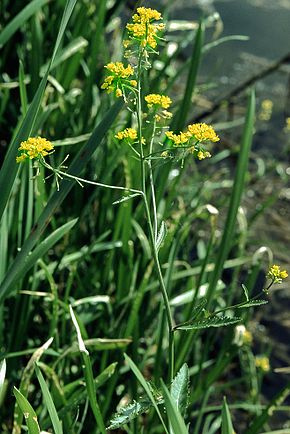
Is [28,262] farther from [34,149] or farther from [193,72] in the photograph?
[193,72]

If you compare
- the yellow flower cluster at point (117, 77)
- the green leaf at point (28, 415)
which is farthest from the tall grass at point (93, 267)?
the yellow flower cluster at point (117, 77)

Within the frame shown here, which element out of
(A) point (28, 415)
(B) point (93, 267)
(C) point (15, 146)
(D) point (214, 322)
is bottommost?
(B) point (93, 267)

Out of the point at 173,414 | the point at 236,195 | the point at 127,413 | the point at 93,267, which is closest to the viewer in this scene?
the point at 173,414

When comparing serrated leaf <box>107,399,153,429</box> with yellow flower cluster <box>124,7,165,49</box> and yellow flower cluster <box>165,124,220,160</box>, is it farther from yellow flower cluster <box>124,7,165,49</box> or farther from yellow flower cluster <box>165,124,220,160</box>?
yellow flower cluster <box>124,7,165,49</box>

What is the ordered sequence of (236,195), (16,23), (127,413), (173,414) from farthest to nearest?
(16,23) < (236,195) < (127,413) < (173,414)

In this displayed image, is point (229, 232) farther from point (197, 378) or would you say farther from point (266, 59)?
point (266, 59)

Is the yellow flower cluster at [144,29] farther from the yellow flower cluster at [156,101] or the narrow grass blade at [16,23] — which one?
the narrow grass blade at [16,23]

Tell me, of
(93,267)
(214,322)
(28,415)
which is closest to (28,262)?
(28,415)

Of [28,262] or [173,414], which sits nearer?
[173,414]
